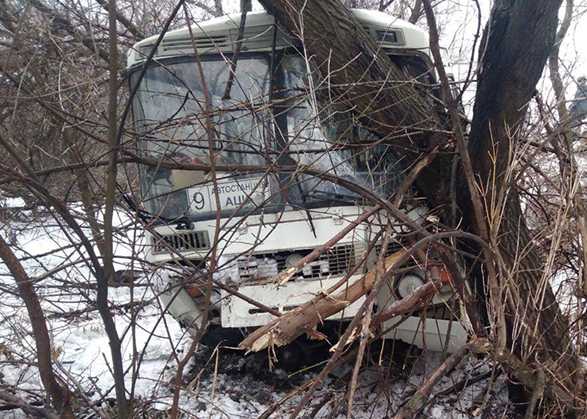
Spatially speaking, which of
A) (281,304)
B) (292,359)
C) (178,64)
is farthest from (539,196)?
(178,64)

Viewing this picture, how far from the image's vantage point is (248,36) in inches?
187

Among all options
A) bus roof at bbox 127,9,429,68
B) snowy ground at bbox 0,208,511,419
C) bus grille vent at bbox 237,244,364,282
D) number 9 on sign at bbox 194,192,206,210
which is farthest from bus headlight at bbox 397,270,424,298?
bus roof at bbox 127,9,429,68

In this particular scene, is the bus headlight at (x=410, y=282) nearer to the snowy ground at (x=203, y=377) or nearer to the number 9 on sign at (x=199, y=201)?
the snowy ground at (x=203, y=377)

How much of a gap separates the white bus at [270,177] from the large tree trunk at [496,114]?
21 cm

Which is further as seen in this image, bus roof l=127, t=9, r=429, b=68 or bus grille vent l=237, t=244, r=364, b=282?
bus roof l=127, t=9, r=429, b=68

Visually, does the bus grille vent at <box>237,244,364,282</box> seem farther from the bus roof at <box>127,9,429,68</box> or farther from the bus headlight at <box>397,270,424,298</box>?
the bus roof at <box>127,9,429,68</box>

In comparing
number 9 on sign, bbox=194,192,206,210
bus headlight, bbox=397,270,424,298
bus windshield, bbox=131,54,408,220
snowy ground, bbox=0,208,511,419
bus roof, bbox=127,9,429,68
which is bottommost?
snowy ground, bbox=0,208,511,419

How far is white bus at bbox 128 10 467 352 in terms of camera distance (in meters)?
4.34

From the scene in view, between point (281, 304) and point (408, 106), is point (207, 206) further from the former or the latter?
point (408, 106)

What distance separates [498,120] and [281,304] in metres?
1.94

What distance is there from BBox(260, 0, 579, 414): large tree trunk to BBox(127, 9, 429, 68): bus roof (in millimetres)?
363

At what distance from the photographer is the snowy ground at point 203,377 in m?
3.84

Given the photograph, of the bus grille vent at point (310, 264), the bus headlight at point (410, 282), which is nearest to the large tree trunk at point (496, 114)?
the bus headlight at point (410, 282)

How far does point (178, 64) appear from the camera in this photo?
476 cm
